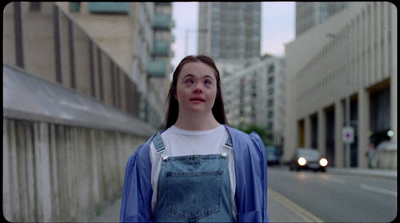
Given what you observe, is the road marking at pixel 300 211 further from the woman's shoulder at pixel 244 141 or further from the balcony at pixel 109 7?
the balcony at pixel 109 7

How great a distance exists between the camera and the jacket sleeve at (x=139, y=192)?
2.83m

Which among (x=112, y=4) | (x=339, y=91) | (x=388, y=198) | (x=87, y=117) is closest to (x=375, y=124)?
(x=339, y=91)

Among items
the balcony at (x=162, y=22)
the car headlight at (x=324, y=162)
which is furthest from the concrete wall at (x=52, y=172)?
the balcony at (x=162, y=22)

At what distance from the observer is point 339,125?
58688 millimetres

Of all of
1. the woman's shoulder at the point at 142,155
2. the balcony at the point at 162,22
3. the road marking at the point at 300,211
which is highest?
the balcony at the point at 162,22

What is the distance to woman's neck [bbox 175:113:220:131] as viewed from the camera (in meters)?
2.90

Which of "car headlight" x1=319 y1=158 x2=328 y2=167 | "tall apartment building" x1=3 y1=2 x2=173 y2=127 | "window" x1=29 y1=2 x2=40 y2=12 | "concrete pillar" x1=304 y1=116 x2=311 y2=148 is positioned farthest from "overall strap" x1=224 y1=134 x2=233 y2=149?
"concrete pillar" x1=304 y1=116 x2=311 y2=148

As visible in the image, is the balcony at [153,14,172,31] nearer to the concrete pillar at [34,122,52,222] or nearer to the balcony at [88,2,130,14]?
the balcony at [88,2,130,14]

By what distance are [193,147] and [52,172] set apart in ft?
14.5

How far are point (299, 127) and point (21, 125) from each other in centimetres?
8586

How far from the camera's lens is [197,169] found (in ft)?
9.07

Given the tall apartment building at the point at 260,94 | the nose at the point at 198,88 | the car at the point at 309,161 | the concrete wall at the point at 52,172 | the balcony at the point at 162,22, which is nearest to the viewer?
the nose at the point at 198,88

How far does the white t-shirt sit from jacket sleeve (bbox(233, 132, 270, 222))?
0.04m

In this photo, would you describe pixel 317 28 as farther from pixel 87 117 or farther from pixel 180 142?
pixel 180 142
